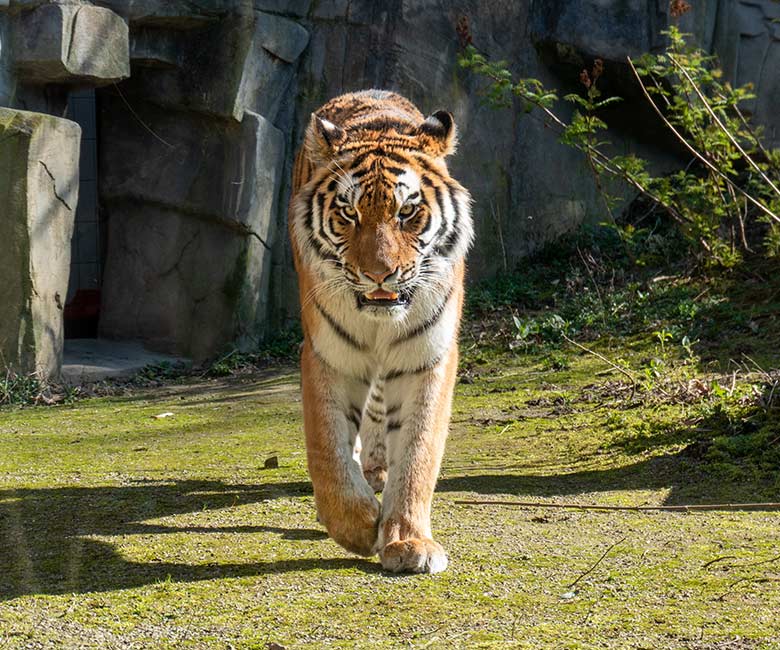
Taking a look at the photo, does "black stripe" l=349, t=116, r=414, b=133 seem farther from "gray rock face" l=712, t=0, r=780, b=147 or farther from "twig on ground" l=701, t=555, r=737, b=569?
"gray rock face" l=712, t=0, r=780, b=147

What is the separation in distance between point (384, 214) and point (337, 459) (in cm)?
77

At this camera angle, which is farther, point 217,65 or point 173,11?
point 217,65

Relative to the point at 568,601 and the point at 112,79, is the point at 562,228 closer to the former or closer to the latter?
the point at 112,79

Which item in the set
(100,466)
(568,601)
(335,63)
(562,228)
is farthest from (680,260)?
(568,601)

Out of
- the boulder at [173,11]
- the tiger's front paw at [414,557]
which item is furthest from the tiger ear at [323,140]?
the boulder at [173,11]

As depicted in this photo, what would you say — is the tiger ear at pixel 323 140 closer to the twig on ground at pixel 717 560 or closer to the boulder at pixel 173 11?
the twig on ground at pixel 717 560

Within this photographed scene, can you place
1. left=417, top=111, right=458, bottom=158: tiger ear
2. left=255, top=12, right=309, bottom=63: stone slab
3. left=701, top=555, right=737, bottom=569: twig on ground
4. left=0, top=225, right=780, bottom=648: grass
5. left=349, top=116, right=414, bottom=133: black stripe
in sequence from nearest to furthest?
left=0, top=225, right=780, bottom=648: grass < left=701, top=555, right=737, bottom=569: twig on ground < left=417, top=111, right=458, bottom=158: tiger ear < left=349, top=116, right=414, bottom=133: black stripe < left=255, top=12, right=309, bottom=63: stone slab

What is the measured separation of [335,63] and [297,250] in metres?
5.59

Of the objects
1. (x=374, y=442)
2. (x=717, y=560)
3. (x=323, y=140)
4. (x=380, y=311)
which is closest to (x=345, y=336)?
(x=380, y=311)

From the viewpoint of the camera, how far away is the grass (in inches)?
113

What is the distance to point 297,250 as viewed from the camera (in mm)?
4258

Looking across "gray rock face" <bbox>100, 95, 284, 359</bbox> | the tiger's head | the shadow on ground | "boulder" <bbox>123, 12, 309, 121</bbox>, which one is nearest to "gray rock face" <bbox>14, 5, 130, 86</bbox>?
"boulder" <bbox>123, 12, 309, 121</bbox>

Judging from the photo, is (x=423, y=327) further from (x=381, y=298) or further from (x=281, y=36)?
(x=281, y=36)

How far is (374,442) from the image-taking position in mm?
4711
